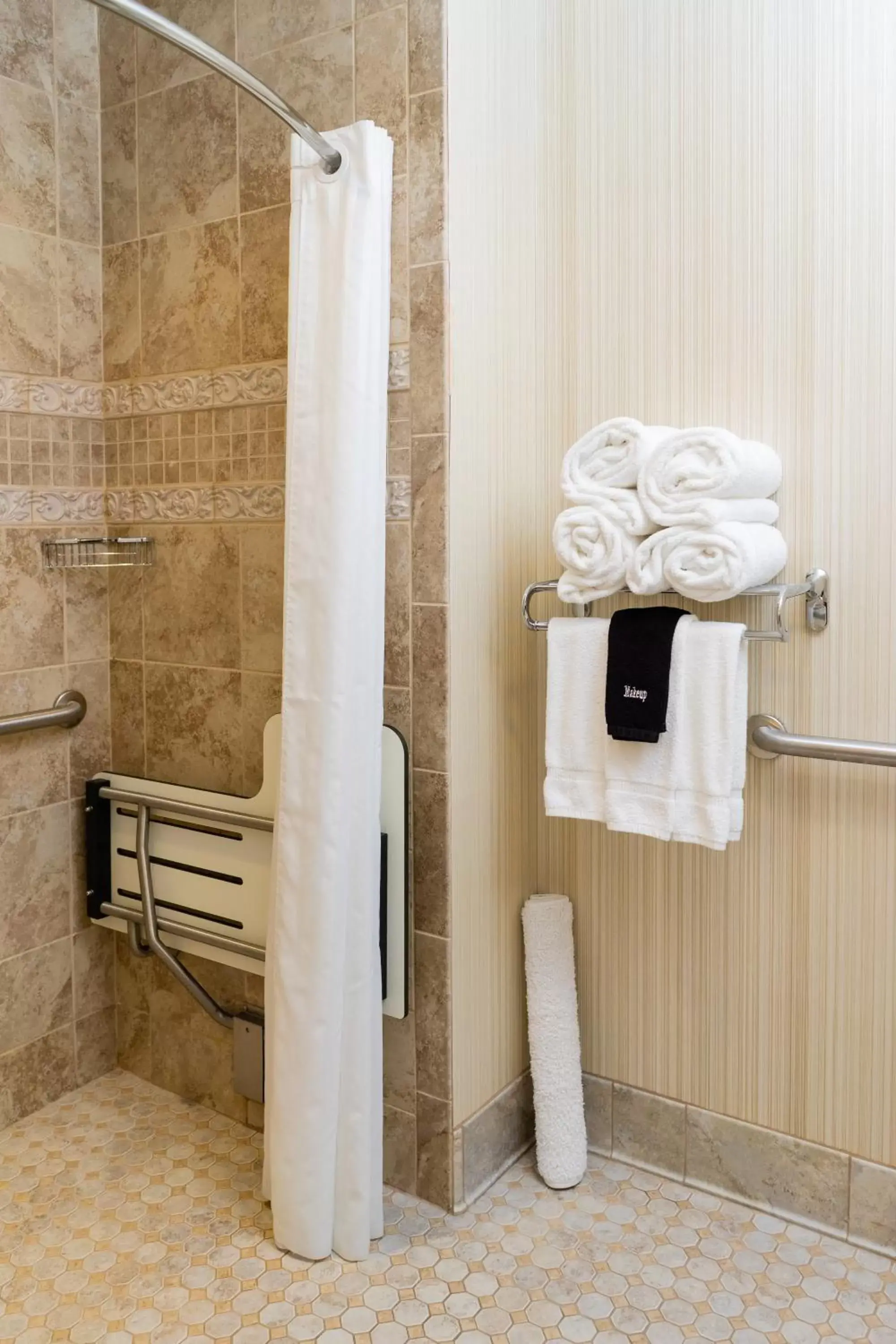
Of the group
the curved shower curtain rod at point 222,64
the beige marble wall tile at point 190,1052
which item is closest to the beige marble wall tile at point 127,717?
the beige marble wall tile at point 190,1052

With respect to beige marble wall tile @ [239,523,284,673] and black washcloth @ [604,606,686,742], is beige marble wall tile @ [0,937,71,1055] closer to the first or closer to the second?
beige marble wall tile @ [239,523,284,673]

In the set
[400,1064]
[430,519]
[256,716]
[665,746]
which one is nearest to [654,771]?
[665,746]

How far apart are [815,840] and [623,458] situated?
726 mm

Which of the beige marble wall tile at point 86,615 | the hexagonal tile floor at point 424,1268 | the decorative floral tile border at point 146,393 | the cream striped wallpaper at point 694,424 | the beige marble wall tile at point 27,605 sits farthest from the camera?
the beige marble wall tile at point 86,615

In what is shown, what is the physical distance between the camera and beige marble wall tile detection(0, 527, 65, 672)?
2.13 meters

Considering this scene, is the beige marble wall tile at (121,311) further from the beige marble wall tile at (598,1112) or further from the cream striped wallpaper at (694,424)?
the beige marble wall tile at (598,1112)

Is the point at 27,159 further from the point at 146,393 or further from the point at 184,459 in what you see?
the point at 184,459

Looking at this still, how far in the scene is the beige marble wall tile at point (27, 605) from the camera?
83.7 inches

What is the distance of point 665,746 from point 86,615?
1.32 meters

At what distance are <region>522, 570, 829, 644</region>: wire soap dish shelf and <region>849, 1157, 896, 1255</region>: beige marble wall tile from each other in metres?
0.91

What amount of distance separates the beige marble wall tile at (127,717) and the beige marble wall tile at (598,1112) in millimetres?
1150

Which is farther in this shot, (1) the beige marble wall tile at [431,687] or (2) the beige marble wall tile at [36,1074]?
(2) the beige marble wall tile at [36,1074]

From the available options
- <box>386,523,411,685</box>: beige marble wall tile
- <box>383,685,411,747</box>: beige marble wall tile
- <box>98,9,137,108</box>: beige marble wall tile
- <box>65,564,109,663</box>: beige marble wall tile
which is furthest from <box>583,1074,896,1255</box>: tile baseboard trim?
<box>98,9,137,108</box>: beige marble wall tile

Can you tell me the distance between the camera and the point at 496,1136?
198 cm
